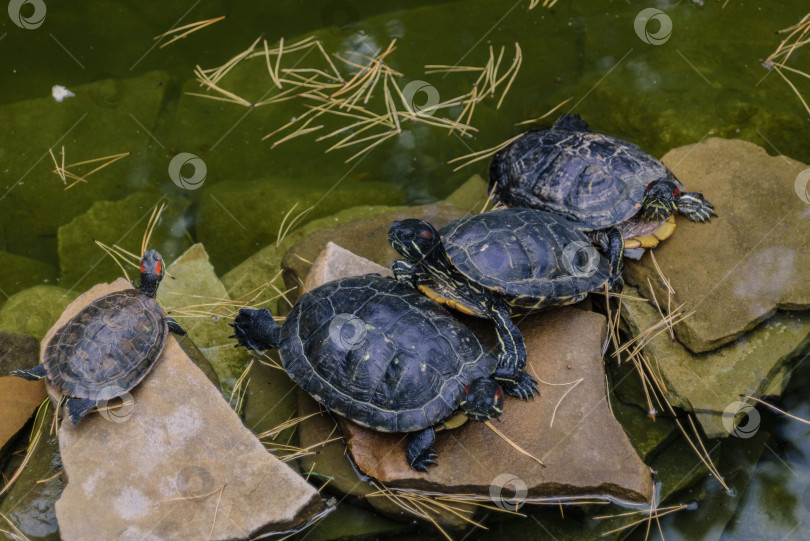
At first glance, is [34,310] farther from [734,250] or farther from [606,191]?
[734,250]

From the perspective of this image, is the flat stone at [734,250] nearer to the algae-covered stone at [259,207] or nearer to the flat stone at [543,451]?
the flat stone at [543,451]

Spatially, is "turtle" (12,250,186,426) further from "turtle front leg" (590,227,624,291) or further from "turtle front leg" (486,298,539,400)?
"turtle front leg" (590,227,624,291)

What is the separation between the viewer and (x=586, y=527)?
4.13 meters

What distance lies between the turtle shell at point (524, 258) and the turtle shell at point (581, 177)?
0.57 m

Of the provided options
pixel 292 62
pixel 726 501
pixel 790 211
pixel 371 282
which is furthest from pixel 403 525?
pixel 292 62

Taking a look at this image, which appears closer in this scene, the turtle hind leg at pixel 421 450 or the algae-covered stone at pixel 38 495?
the turtle hind leg at pixel 421 450

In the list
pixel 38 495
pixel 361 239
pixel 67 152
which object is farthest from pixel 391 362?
pixel 67 152

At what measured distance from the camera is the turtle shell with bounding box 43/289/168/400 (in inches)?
157

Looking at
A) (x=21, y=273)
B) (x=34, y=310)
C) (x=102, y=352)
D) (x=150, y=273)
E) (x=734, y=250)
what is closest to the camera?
(x=102, y=352)

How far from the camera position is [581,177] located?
493 cm

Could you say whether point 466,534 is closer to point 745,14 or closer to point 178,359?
point 178,359

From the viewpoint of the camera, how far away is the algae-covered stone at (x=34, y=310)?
5.21 meters

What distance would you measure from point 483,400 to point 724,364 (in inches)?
72.7

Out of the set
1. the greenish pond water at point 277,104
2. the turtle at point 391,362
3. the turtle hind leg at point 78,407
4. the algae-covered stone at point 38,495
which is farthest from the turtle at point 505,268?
the algae-covered stone at point 38,495
